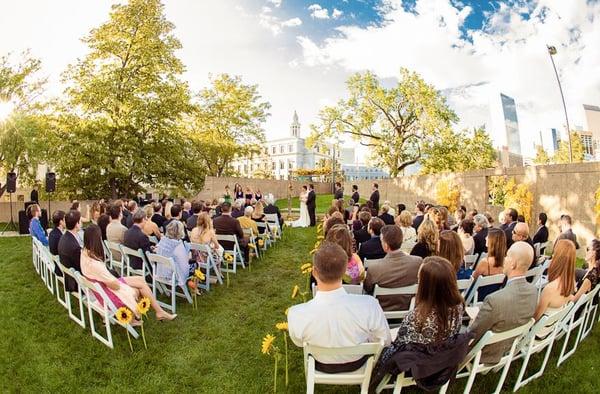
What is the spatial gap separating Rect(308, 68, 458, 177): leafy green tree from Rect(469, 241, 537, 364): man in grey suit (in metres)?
27.0

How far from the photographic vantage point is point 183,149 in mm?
20562

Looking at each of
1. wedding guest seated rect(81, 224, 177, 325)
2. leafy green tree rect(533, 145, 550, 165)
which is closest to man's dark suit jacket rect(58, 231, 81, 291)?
wedding guest seated rect(81, 224, 177, 325)

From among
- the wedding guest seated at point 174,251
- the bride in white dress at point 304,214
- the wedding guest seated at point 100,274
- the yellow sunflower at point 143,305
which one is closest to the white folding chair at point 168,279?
the wedding guest seated at point 174,251

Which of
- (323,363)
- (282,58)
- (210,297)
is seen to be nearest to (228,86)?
(282,58)

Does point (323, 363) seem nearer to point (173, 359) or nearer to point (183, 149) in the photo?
point (173, 359)

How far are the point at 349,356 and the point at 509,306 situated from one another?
1.37 m

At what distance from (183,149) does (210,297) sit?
15.6 metres

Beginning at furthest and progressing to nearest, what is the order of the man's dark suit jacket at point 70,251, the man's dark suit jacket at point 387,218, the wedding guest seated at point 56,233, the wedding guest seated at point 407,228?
the man's dark suit jacket at point 387,218, the wedding guest seated at point 407,228, the wedding guest seated at point 56,233, the man's dark suit jacket at point 70,251

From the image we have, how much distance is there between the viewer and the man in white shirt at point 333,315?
8.64 feet

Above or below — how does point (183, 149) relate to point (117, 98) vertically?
below

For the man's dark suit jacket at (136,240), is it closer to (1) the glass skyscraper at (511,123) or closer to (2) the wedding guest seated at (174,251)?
(2) the wedding guest seated at (174,251)

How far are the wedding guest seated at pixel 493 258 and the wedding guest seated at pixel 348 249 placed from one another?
1.44 metres

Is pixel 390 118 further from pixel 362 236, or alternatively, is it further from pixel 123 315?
pixel 123 315

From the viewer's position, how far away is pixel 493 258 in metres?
4.43
